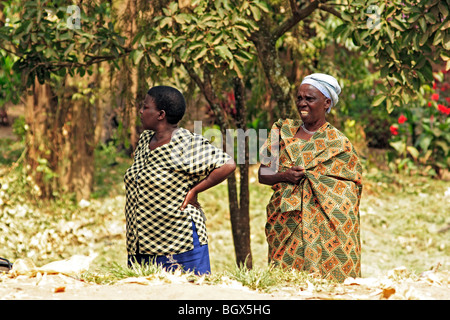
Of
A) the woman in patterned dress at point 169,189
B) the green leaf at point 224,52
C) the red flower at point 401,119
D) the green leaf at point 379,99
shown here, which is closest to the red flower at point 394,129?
the red flower at point 401,119

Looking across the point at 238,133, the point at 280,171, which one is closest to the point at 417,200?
the point at 238,133

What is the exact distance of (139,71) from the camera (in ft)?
20.2

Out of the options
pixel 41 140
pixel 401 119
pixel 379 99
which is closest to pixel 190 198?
pixel 379 99

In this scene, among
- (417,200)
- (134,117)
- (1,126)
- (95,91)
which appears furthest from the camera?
(1,126)

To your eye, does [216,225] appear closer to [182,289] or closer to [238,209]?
[238,209]

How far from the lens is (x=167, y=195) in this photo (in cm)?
407

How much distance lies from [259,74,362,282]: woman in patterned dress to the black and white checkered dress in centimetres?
49

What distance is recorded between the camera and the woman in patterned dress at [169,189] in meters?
4.05

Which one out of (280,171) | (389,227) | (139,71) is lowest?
(389,227)

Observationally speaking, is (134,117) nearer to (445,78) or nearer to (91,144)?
(91,144)

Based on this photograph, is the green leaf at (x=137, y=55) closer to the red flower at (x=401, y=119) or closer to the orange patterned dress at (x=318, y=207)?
the orange patterned dress at (x=318, y=207)

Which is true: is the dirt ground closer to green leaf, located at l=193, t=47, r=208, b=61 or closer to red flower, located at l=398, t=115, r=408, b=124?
green leaf, located at l=193, t=47, r=208, b=61

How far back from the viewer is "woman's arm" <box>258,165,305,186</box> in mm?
4320

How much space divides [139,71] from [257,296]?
11.1ft
